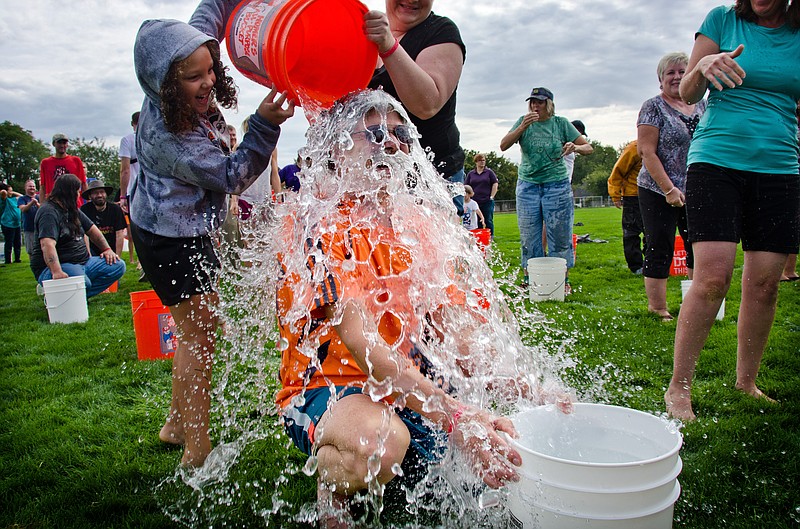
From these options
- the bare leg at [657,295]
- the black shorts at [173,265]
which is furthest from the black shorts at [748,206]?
the black shorts at [173,265]

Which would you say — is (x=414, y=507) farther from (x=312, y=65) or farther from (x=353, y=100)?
(x=312, y=65)

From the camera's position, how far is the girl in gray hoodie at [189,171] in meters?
2.21

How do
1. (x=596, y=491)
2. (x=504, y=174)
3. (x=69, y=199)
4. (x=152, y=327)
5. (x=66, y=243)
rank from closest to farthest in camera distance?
(x=596, y=491), (x=152, y=327), (x=66, y=243), (x=69, y=199), (x=504, y=174)

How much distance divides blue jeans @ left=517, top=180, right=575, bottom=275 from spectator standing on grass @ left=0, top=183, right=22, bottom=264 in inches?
545

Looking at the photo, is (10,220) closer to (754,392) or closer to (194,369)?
(194,369)

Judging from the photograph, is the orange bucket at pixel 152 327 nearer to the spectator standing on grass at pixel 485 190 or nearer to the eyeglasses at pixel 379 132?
the eyeglasses at pixel 379 132

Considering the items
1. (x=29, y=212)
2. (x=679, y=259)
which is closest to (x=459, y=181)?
(x=679, y=259)

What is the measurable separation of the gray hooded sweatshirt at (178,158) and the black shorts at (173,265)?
A: 4 cm

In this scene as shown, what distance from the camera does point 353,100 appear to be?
6.81 ft

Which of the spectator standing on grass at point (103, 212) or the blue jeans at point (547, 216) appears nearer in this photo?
the blue jeans at point (547, 216)

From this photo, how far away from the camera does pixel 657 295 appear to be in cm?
473

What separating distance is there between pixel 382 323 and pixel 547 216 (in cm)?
418

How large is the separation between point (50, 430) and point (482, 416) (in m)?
2.40

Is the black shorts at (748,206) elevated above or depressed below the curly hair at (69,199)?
below
